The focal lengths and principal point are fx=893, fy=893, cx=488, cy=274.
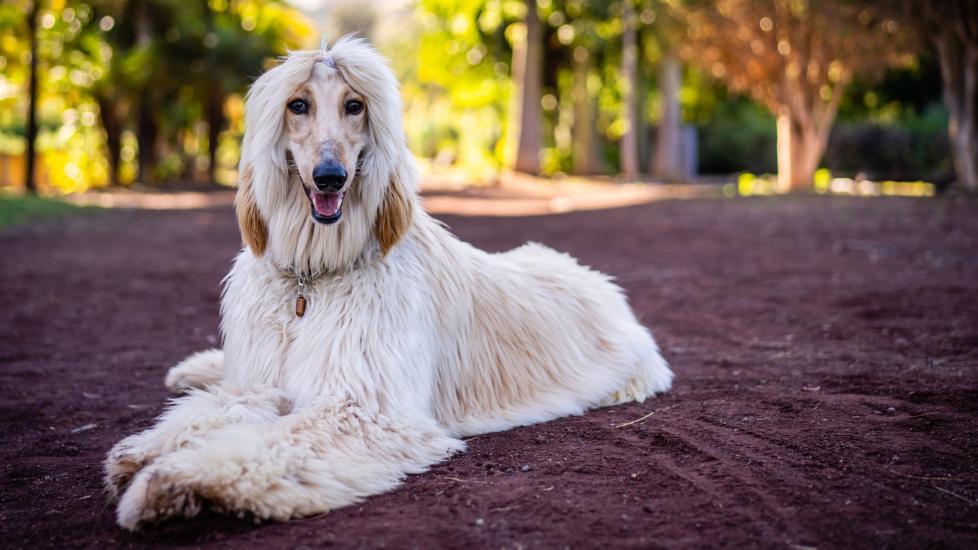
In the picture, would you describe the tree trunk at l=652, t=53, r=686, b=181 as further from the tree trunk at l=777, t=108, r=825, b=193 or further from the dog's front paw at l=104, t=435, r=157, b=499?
the dog's front paw at l=104, t=435, r=157, b=499

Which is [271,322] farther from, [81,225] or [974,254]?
[81,225]

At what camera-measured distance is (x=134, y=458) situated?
320cm

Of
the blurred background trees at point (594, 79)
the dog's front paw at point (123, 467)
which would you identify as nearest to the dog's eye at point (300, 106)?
the dog's front paw at point (123, 467)

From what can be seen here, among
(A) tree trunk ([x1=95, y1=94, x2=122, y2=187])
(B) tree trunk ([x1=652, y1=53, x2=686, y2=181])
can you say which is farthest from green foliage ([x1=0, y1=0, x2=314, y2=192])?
(B) tree trunk ([x1=652, y1=53, x2=686, y2=181])

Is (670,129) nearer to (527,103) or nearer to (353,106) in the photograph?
(527,103)

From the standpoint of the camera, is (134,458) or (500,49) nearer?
(134,458)

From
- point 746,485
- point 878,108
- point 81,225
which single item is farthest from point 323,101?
point 878,108

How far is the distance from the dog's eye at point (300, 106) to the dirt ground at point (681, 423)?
158cm

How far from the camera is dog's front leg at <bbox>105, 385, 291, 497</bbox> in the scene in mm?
3193

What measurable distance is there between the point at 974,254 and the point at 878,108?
2479cm

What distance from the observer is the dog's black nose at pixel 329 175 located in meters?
3.48

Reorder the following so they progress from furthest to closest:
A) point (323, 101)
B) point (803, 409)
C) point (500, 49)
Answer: point (500, 49), point (803, 409), point (323, 101)

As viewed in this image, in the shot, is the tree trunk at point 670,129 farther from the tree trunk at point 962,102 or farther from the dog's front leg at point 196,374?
the dog's front leg at point 196,374

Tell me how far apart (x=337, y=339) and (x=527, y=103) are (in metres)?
25.3
